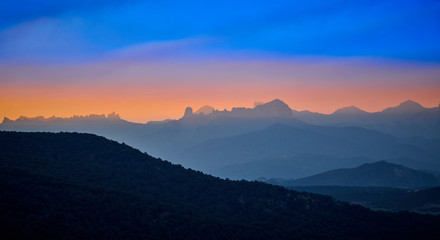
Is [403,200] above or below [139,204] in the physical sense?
below

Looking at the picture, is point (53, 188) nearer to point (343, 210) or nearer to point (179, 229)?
point (179, 229)

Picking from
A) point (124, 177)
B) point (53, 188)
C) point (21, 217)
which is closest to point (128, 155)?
point (124, 177)

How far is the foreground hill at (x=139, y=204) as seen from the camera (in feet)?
256

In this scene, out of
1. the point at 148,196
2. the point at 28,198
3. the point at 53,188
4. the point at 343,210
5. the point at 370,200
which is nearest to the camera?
the point at 28,198

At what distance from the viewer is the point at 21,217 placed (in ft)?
242

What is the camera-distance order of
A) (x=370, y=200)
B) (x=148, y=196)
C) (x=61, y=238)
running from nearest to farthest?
(x=61, y=238) → (x=148, y=196) → (x=370, y=200)

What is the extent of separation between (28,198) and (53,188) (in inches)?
254

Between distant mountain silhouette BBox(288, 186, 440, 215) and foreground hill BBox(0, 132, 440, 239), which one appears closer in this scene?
foreground hill BBox(0, 132, 440, 239)

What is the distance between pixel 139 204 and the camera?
89.5 meters

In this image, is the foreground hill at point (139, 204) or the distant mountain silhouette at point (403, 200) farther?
the distant mountain silhouette at point (403, 200)

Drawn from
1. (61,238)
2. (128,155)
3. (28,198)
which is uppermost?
(128,155)

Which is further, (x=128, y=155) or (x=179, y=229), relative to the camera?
(x=128, y=155)

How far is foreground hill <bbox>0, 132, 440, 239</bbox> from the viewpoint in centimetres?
7806

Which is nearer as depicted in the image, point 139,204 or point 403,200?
point 139,204
